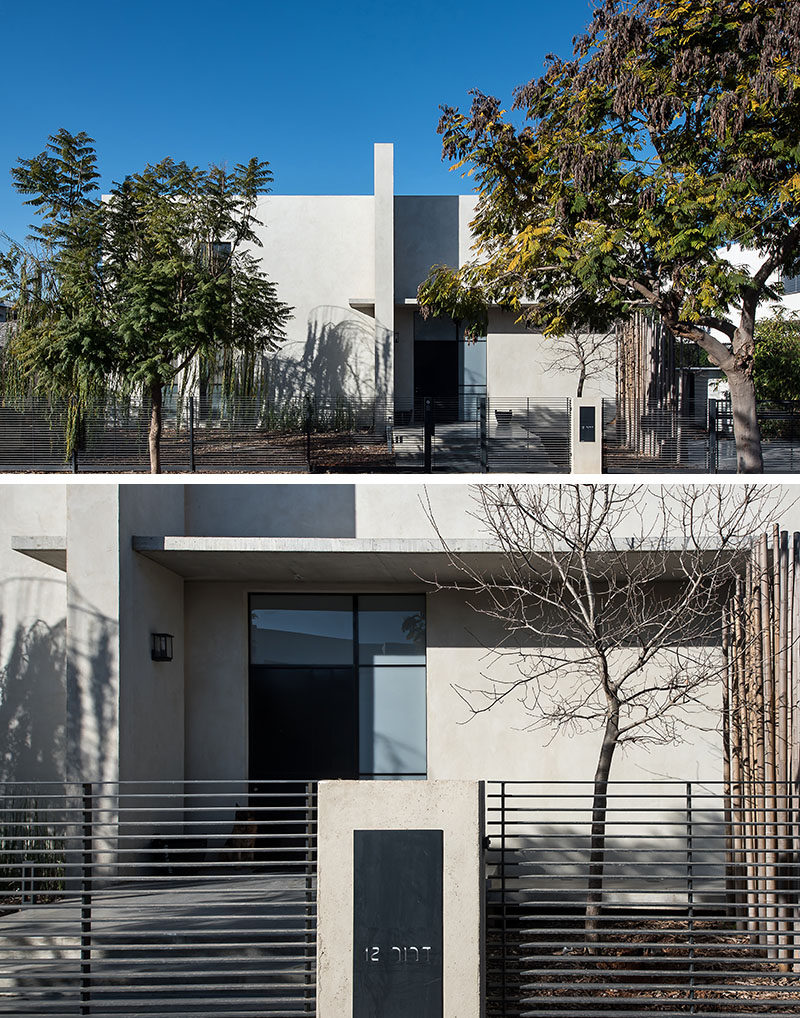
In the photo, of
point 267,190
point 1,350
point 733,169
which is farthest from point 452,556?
point 1,350

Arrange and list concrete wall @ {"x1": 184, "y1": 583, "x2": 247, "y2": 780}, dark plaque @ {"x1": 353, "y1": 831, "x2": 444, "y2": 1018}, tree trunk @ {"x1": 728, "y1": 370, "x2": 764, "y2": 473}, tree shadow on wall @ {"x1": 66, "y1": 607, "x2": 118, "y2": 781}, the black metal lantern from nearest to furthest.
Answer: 1. dark plaque @ {"x1": 353, "y1": 831, "x2": 444, "y2": 1018}
2. tree shadow on wall @ {"x1": 66, "y1": 607, "x2": 118, "y2": 781}
3. the black metal lantern
4. concrete wall @ {"x1": 184, "y1": 583, "x2": 247, "y2": 780}
5. tree trunk @ {"x1": 728, "y1": 370, "x2": 764, "y2": 473}

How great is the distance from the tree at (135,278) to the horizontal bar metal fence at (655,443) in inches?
251

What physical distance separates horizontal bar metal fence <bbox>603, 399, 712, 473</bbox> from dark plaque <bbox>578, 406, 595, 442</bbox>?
1028 millimetres

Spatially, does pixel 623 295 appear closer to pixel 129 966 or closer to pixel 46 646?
pixel 46 646

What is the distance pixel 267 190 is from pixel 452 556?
7.66 meters

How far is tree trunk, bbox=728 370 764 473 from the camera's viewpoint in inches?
531

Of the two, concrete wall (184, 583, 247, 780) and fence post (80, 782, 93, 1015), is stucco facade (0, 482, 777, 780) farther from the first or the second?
fence post (80, 782, 93, 1015)

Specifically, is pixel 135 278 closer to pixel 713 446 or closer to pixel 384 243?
pixel 384 243

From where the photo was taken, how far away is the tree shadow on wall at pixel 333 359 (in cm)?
1981

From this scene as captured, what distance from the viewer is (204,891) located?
9.34 m

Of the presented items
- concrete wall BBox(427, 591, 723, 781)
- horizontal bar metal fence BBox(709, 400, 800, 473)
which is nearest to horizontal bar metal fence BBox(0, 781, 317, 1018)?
concrete wall BBox(427, 591, 723, 781)

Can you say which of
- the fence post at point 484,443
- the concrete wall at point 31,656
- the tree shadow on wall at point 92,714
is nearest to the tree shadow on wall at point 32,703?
the concrete wall at point 31,656

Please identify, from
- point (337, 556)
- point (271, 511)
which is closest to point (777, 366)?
point (271, 511)

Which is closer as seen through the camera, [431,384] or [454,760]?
[454,760]
